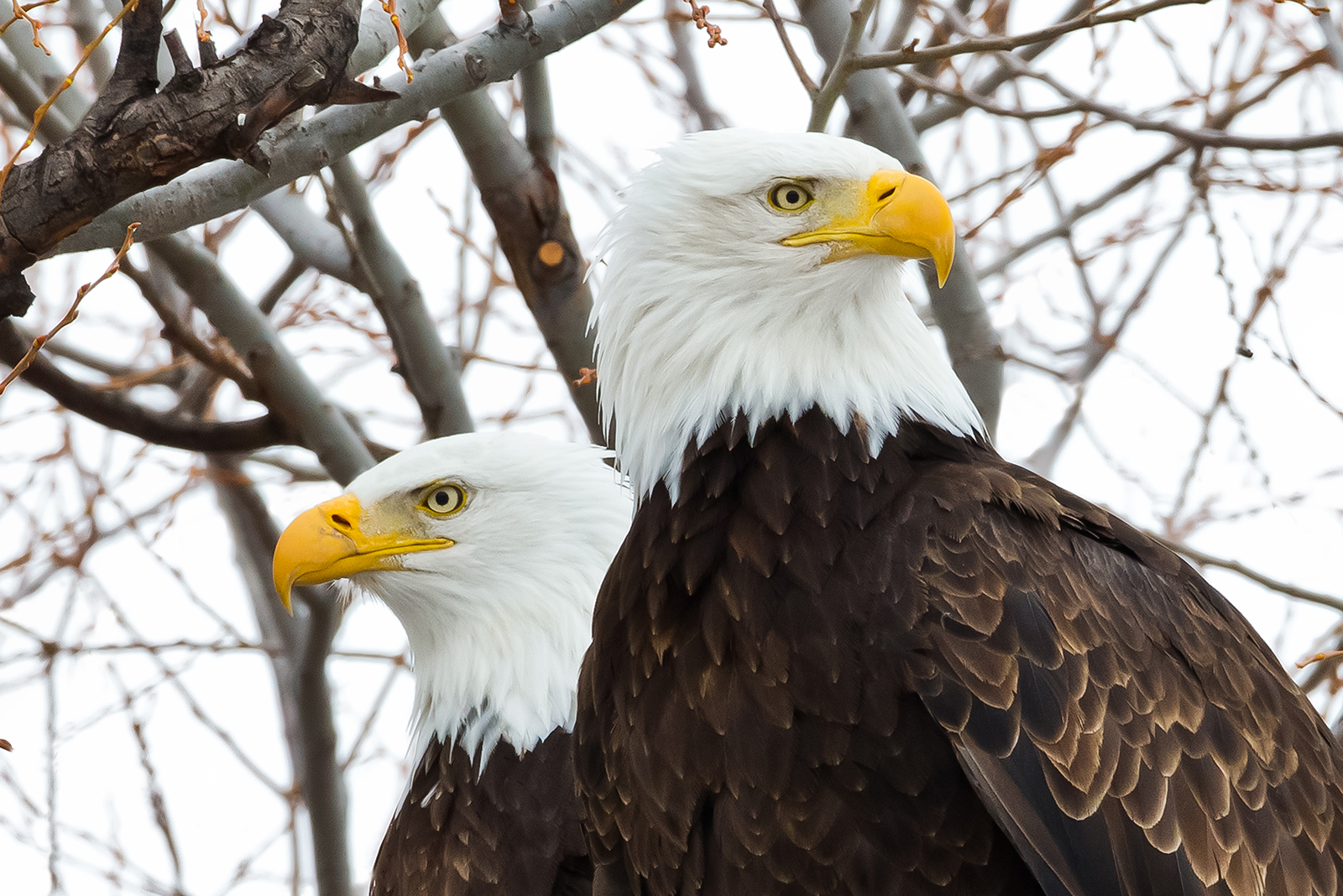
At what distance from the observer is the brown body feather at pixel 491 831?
3.36 meters

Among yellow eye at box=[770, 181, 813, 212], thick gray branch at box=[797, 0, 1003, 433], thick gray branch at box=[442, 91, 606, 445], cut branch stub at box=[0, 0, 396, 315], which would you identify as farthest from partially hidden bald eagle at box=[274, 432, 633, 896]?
cut branch stub at box=[0, 0, 396, 315]

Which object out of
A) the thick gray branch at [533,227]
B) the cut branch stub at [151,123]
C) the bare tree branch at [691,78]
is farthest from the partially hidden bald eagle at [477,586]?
the bare tree branch at [691,78]

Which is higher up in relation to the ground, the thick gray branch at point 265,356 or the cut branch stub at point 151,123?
the thick gray branch at point 265,356

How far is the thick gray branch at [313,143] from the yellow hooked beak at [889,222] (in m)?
0.73

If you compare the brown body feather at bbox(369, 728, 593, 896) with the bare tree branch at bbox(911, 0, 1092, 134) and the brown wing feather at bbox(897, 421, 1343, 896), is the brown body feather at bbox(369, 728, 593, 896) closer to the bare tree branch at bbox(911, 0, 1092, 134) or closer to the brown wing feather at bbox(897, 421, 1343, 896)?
the brown wing feather at bbox(897, 421, 1343, 896)

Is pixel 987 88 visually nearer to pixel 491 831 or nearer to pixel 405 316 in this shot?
pixel 405 316

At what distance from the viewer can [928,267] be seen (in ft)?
13.6

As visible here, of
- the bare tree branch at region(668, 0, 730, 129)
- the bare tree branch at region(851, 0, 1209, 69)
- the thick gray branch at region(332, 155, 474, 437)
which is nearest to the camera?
the bare tree branch at region(851, 0, 1209, 69)

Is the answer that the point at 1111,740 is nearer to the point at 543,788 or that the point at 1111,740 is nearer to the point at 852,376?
the point at 852,376

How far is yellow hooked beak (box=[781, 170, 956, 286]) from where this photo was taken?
2955 millimetres

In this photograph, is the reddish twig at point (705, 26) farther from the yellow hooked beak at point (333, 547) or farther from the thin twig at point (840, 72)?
the yellow hooked beak at point (333, 547)

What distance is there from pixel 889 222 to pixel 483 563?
154 cm

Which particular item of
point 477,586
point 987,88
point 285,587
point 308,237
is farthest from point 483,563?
point 987,88

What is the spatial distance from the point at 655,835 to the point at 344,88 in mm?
1575
